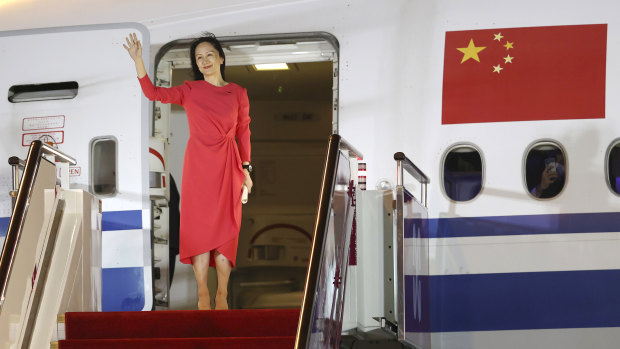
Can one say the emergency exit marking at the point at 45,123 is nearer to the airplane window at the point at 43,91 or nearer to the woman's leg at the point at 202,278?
the airplane window at the point at 43,91

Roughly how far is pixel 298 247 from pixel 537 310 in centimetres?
562

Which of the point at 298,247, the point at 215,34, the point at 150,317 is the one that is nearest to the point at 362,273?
the point at 150,317

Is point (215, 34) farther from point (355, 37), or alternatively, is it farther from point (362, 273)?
point (362, 273)

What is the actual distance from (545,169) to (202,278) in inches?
97.0

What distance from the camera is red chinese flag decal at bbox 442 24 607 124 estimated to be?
5434 millimetres

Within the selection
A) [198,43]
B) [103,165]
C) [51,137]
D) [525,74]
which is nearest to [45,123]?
[51,137]

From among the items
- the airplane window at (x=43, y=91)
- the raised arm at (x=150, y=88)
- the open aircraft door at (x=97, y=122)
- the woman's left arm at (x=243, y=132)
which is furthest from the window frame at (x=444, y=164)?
the airplane window at (x=43, y=91)

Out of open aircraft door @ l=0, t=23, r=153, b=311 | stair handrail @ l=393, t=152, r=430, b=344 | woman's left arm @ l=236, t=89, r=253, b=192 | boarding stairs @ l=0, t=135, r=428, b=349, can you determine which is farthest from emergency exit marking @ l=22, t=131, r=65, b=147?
stair handrail @ l=393, t=152, r=430, b=344

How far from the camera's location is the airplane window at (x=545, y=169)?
17.7 feet

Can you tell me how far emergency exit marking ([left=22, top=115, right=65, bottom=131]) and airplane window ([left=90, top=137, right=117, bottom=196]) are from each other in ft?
1.05

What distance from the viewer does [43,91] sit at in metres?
6.42

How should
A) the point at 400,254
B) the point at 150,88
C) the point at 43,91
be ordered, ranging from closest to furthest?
the point at 400,254, the point at 150,88, the point at 43,91

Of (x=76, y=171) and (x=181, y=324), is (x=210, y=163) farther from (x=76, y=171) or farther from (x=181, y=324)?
(x=181, y=324)

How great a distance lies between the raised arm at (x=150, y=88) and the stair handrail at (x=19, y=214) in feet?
3.57
